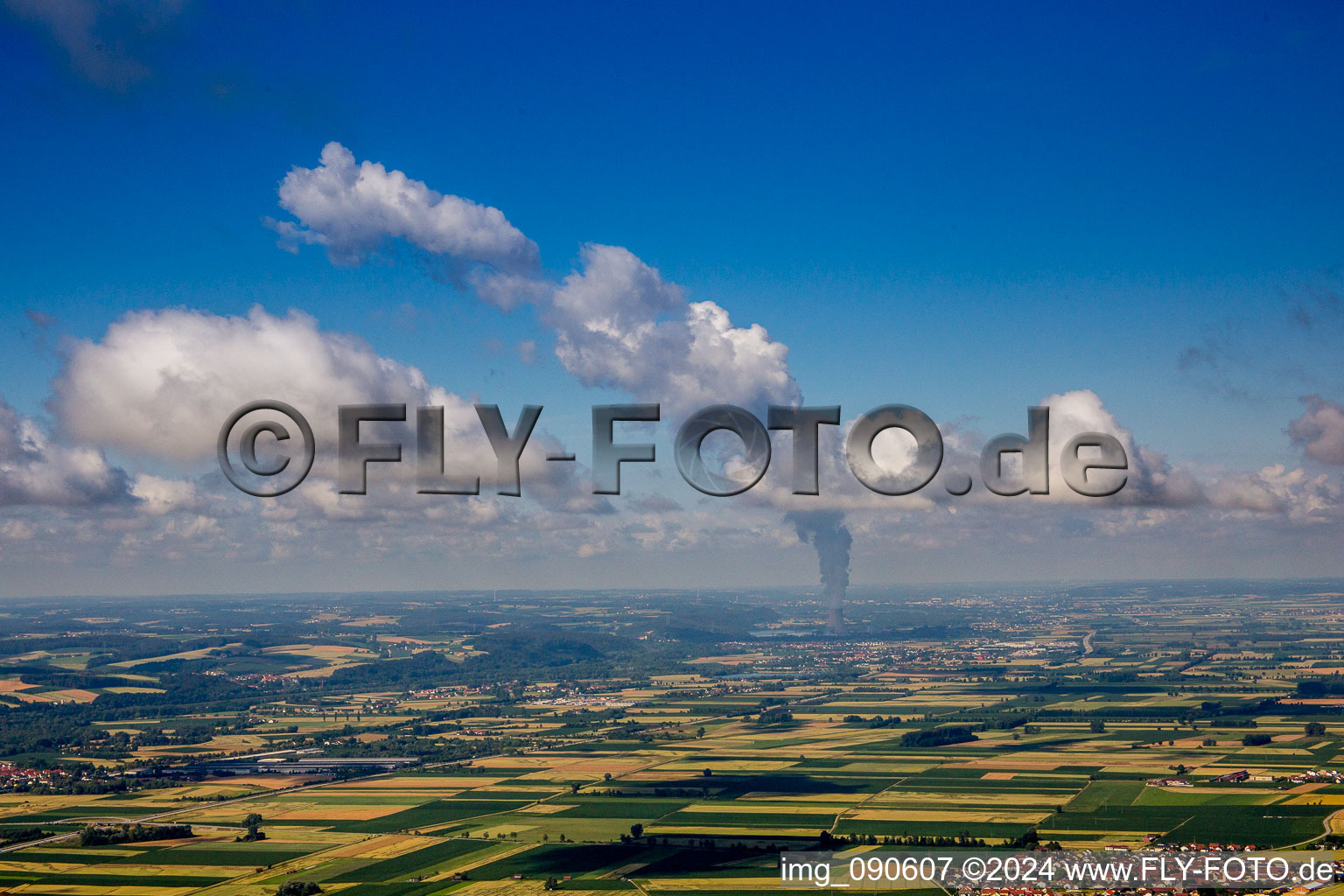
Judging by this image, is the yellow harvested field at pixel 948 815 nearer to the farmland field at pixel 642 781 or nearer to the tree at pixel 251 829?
the farmland field at pixel 642 781

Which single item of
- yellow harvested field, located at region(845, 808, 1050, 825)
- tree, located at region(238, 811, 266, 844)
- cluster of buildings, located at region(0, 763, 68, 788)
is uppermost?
yellow harvested field, located at region(845, 808, 1050, 825)

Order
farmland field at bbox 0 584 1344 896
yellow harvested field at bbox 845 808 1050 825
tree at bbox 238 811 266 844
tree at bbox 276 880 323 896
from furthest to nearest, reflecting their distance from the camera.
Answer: yellow harvested field at bbox 845 808 1050 825 < tree at bbox 238 811 266 844 < farmland field at bbox 0 584 1344 896 < tree at bbox 276 880 323 896

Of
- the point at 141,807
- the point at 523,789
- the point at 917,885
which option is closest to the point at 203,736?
the point at 141,807

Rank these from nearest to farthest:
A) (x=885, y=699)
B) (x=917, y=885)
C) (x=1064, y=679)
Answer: (x=917, y=885)
(x=885, y=699)
(x=1064, y=679)

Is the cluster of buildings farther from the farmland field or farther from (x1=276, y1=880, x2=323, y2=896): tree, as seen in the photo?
(x1=276, y1=880, x2=323, y2=896): tree

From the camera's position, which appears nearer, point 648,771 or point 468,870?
point 468,870

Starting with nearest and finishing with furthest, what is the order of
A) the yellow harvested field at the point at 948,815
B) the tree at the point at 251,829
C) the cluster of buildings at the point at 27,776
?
1. the tree at the point at 251,829
2. the yellow harvested field at the point at 948,815
3. the cluster of buildings at the point at 27,776

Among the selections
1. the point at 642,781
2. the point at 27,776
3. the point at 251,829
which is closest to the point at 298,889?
the point at 251,829

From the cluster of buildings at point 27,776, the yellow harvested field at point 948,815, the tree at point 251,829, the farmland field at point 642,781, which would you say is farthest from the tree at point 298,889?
the cluster of buildings at point 27,776

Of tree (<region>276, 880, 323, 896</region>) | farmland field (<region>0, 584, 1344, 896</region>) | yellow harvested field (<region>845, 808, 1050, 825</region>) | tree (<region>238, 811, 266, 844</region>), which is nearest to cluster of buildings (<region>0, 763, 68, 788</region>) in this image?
farmland field (<region>0, 584, 1344, 896</region>)

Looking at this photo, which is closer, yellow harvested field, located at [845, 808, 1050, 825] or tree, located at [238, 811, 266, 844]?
tree, located at [238, 811, 266, 844]

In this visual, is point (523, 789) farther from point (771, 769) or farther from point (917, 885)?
point (917, 885)
